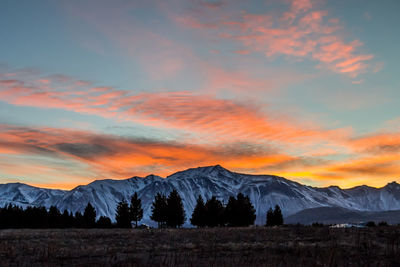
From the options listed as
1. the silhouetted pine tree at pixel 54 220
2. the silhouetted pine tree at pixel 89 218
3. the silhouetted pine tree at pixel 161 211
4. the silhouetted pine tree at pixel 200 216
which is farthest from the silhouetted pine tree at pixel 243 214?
the silhouetted pine tree at pixel 54 220

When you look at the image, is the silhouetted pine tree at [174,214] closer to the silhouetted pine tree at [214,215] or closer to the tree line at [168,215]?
the tree line at [168,215]

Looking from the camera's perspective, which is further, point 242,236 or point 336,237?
point 242,236

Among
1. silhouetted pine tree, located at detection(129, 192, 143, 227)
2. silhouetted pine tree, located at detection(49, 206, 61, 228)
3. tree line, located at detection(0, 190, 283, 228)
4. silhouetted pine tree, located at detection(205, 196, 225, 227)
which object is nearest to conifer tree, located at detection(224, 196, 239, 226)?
tree line, located at detection(0, 190, 283, 228)

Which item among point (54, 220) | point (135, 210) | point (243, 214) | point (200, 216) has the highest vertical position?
point (135, 210)

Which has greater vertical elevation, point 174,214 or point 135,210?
point 135,210

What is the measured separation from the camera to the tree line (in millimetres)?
84938

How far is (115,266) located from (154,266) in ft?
5.39

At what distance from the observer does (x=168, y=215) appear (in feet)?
286

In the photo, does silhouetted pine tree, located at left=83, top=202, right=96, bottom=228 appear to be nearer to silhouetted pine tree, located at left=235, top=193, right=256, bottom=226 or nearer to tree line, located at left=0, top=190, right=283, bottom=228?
tree line, located at left=0, top=190, right=283, bottom=228

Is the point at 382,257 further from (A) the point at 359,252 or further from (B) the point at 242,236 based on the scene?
(B) the point at 242,236

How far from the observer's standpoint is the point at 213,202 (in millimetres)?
88438

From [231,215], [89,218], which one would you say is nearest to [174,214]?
[231,215]

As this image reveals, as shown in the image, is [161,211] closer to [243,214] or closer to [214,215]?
[214,215]

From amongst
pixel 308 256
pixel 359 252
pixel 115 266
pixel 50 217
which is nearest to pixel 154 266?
pixel 115 266
